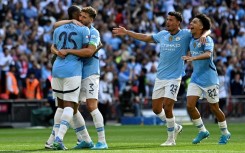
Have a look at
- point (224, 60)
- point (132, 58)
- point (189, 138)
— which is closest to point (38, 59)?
point (132, 58)

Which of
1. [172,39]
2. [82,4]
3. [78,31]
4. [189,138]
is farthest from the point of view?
[82,4]

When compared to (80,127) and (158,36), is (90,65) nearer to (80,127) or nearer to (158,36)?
(80,127)

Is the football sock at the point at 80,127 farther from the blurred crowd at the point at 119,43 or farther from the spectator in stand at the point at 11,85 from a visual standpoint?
the spectator in stand at the point at 11,85

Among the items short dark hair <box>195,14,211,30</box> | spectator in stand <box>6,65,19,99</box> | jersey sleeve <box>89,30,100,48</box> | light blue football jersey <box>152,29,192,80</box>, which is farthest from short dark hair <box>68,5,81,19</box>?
spectator in stand <box>6,65,19,99</box>

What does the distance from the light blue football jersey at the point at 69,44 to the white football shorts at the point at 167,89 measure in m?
2.55

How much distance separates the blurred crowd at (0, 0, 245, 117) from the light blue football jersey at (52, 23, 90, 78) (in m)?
16.3

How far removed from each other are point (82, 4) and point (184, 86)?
7314 mm

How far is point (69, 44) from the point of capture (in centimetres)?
1875

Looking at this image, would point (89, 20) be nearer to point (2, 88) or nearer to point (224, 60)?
point (2, 88)

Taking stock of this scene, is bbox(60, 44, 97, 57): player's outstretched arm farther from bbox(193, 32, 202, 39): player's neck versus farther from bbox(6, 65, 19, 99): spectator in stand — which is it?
bbox(6, 65, 19, 99): spectator in stand

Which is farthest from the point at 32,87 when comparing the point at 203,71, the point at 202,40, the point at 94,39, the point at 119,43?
the point at 94,39

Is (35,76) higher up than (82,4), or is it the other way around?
(82,4)

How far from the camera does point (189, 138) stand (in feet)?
79.6

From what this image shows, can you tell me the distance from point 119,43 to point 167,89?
822 inches
